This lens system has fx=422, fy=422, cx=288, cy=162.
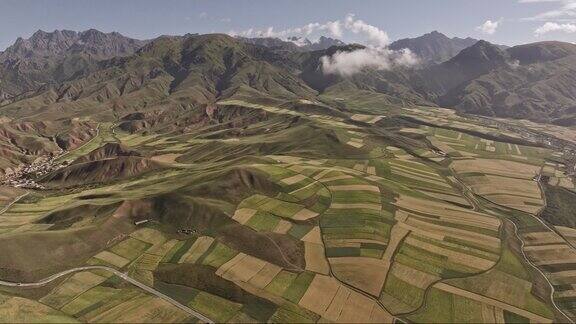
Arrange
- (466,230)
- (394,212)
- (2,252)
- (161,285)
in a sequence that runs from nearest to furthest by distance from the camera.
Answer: (161,285) → (2,252) → (466,230) → (394,212)

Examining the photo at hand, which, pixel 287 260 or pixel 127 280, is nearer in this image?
pixel 127 280

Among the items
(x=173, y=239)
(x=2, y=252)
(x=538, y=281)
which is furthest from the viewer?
(x=173, y=239)

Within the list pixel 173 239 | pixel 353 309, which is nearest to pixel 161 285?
pixel 173 239

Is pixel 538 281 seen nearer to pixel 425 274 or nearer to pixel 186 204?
pixel 425 274

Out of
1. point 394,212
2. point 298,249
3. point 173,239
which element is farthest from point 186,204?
point 394,212

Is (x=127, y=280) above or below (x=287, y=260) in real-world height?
above

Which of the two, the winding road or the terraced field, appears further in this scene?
the terraced field

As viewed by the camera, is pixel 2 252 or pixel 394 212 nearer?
pixel 2 252

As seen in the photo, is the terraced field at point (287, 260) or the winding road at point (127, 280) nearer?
the winding road at point (127, 280)

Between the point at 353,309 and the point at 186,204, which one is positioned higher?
the point at 186,204
